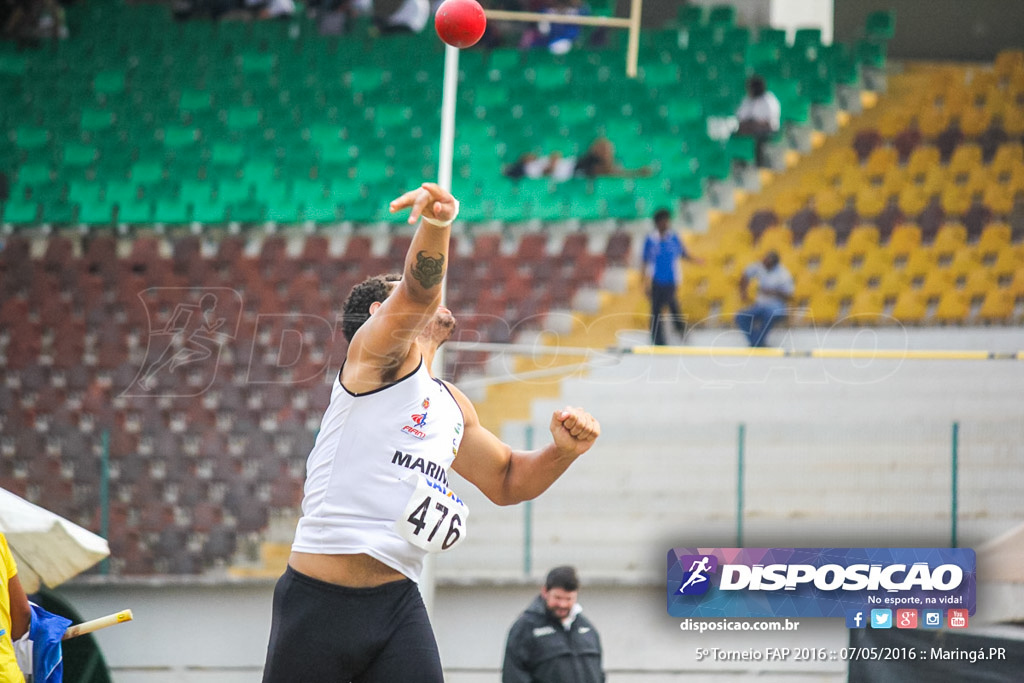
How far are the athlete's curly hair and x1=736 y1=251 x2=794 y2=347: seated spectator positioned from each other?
6948 mm

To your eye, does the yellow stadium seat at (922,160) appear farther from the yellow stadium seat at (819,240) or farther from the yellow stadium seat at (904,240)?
the yellow stadium seat at (819,240)

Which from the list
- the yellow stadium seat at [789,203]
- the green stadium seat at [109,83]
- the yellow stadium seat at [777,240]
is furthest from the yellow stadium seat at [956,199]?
the green stadium seat at [109,83]

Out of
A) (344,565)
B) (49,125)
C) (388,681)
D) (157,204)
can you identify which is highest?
(49,125)

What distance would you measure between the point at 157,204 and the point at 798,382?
593cm

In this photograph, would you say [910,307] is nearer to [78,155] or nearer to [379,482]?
[78,155]

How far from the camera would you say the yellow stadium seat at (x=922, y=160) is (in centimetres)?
1210

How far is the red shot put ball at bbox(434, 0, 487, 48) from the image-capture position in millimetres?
4875

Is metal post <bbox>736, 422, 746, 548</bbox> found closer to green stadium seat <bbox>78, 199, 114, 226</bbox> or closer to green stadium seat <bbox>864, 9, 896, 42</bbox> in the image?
green stadium seat <bbox>78, 199, 114, 226</bbox>

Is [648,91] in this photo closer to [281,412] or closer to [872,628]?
[281,412]

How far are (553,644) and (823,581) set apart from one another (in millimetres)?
1922

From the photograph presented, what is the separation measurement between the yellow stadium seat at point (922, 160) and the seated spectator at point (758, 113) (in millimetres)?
1340

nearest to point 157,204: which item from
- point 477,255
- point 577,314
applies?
point 477,255

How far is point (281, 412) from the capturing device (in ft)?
32.4

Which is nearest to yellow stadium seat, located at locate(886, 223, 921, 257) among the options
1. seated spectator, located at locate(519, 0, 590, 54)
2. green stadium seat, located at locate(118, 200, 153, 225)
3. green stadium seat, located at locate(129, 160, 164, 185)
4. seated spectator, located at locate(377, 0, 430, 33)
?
seated spectator, located at locate(519, 0, 590, 54)
